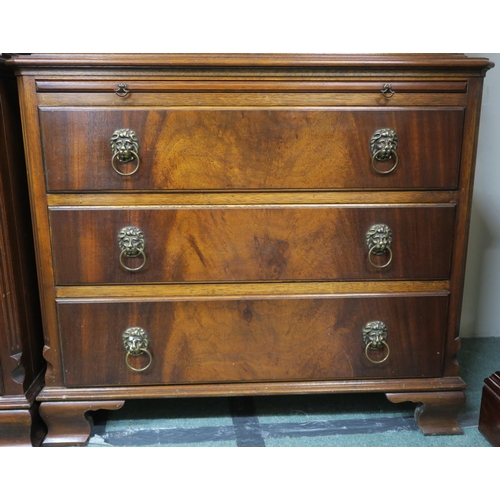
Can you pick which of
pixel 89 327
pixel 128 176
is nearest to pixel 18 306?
pixel 89 327

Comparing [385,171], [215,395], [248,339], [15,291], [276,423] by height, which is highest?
[385,171]

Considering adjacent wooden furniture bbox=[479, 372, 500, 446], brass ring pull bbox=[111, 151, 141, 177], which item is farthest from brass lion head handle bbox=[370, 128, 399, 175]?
adjacent wooden furniture bbox=[479, 372, 500, 446]

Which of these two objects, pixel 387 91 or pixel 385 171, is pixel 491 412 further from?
pixel 387 91

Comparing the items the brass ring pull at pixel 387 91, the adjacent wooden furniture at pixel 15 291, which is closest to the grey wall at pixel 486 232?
the brass ring pull at pixel 387 91

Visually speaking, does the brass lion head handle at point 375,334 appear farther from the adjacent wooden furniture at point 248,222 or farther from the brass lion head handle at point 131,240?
the brass lion head handle at point 131,240

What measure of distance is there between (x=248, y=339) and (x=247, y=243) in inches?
9.9

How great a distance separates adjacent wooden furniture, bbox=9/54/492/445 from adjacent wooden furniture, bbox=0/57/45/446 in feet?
0.20

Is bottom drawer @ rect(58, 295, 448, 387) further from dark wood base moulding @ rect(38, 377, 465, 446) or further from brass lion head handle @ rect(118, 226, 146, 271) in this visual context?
brass lion head handle @ rect(118, 226, 146, 271)

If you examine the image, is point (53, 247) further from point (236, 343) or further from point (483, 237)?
point (483, 237)

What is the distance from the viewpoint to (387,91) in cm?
116

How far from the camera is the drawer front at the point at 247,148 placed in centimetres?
114

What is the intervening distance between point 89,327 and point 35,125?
0.50 m

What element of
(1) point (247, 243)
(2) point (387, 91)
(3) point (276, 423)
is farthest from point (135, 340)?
(2) point (387, 91)

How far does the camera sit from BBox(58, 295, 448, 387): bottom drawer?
1.25 meters
